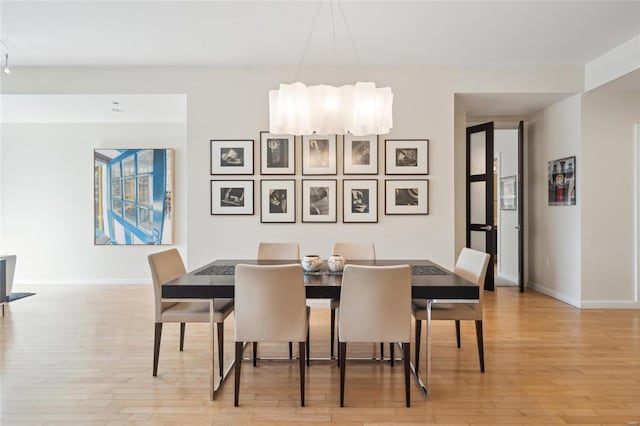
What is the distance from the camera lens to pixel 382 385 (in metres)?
2.55

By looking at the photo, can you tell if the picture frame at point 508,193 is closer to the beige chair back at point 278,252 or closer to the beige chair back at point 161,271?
the beige chair back at point 278,252

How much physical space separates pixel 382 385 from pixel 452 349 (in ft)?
3.09

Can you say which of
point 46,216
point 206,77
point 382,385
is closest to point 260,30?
point 206,77

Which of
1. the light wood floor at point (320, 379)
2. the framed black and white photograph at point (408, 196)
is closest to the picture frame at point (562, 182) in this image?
the light wood floor at point (320, 379)

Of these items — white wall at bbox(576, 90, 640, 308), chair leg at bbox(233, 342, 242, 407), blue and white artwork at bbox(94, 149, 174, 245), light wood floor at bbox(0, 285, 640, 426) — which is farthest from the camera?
blue and white artwork at bbox(94, 149, 174, 245)

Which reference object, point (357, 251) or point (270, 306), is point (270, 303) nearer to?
point (270, 306)

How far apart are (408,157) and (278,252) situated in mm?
1960

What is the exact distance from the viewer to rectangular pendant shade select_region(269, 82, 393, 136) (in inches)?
108

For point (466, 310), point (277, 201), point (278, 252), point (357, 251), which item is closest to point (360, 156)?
point (277, 201)

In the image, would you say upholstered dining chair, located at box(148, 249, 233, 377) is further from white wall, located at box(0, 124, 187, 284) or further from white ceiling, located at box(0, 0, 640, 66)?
white wall, located at box(0, 124, 187, 284)

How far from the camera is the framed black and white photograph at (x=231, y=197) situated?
4.50m

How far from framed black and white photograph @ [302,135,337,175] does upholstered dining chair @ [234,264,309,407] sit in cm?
243

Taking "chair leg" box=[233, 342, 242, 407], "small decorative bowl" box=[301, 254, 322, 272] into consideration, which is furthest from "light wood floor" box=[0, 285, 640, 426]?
"small decorative bowl" box=[301, 254, 322, 272]

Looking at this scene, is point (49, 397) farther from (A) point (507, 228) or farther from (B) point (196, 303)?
(A) point (507, 228)
